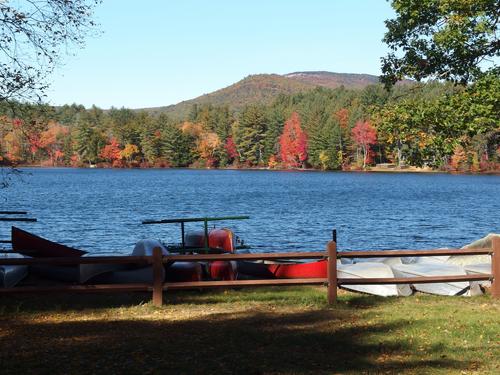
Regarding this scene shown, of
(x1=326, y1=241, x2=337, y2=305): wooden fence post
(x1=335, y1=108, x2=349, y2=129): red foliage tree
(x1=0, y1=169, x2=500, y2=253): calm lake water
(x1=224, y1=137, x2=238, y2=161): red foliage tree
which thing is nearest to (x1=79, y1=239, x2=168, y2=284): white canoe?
(x1=326, y1=241, x2=337, y2=305): wooden fence post

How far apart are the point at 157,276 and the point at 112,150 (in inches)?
7143

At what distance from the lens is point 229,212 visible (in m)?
61.2

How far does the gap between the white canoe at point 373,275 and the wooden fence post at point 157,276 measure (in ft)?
17.7

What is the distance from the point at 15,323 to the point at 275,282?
523cm

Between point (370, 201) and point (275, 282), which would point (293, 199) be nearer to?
point (370, 201)

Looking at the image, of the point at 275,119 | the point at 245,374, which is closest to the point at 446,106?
the point at 245,374

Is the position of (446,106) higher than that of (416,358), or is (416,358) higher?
(446,106)

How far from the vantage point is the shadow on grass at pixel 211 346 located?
8727 mm

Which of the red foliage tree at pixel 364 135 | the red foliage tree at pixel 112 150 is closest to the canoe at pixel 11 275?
the red foliage tree at pixel 364 135

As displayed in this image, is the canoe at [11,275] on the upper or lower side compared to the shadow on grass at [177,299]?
upper

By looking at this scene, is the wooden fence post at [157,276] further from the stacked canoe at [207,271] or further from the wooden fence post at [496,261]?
the wooden fence post at [496,261]

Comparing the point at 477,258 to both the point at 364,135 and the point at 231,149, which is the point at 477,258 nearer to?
the point at 364,135

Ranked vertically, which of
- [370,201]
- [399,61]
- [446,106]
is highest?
[399,61]

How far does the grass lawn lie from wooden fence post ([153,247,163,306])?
0.82 feet
